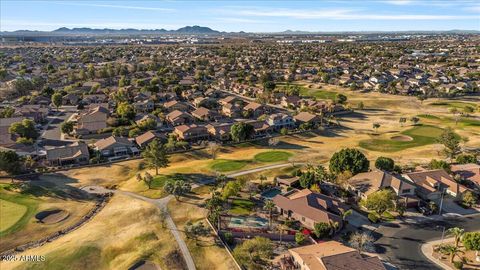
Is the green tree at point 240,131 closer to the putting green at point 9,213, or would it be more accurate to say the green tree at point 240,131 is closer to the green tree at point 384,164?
the green tree at point 384,164

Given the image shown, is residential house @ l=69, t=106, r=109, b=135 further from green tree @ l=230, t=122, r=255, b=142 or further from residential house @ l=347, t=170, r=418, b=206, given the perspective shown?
residential house @ l=347, t=170, r=418, b=206

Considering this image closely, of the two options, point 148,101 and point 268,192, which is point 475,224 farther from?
point 148,101

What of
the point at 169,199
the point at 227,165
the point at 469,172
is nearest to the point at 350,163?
the point at 469,172

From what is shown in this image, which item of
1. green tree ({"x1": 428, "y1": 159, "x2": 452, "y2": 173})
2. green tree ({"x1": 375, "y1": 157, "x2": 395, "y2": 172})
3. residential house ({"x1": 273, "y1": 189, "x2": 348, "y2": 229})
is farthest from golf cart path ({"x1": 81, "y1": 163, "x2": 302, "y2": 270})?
green tree ({"x1": 428, "y1": 159, "x2": 452, "y2": 173})

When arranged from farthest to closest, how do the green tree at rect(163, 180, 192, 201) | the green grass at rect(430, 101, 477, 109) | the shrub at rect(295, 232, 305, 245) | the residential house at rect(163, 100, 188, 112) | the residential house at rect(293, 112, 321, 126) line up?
1. the green grass at rect(430, 101, 477, 109)
2. the residential house at rect(163, 100, 188, 112)
3. the residential house at rect(293, 112, 321, 126)
4. the green tree at rect(163, 180, 192, 201)
5. the shrub at rect(295, 232, 305, 245)

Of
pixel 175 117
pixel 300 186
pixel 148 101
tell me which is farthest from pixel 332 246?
pixel 148 101
